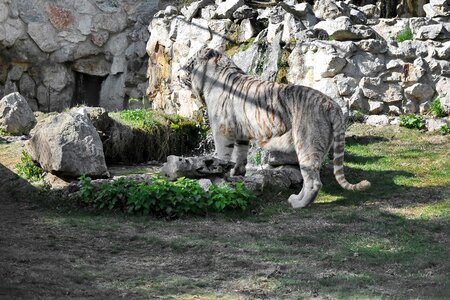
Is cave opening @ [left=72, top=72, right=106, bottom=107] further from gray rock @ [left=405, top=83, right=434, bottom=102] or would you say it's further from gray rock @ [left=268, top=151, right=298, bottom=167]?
gray rock @ [left=268, top=151, right=298, bottom=167]

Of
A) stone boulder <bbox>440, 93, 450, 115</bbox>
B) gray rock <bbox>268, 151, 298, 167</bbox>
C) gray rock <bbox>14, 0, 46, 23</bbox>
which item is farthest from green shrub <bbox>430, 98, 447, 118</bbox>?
gray rock <bbox>14, 0, 46, 23</bbox>

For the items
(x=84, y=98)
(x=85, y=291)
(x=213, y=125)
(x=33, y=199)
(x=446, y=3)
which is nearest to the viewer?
(x=85, y=291)

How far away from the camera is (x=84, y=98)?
1573cm

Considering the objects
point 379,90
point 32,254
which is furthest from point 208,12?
point 32,254

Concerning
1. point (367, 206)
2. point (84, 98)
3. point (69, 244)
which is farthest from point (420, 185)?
point (84, 98)

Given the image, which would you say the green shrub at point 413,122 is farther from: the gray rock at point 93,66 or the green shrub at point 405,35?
the gray rock at point 93,66

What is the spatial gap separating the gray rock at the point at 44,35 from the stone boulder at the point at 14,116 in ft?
11.5

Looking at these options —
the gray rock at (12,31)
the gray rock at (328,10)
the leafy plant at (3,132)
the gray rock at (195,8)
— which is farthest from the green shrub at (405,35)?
the gray rock at (12,31)

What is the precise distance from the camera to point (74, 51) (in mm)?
15133

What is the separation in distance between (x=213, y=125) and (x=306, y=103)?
124cm

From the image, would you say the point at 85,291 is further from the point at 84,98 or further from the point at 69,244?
the point at 84,98

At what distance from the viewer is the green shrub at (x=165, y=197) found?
7414 millimetres

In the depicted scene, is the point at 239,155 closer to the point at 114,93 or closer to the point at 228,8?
the point at 228,8

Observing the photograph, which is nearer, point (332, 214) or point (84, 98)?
point (332, 214)
